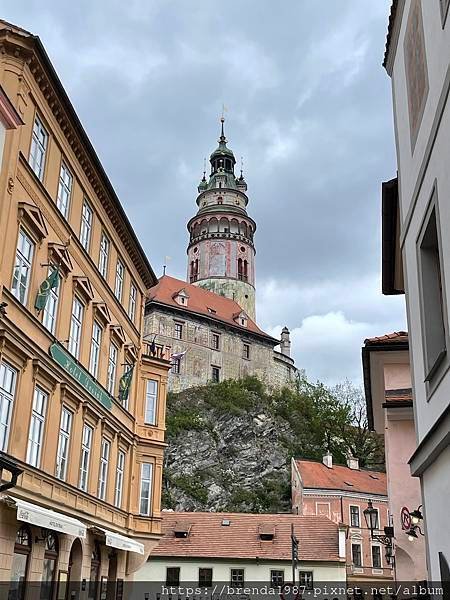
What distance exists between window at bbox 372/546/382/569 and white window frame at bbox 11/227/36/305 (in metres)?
38.4

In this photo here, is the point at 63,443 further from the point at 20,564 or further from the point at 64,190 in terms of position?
the point at 64,190

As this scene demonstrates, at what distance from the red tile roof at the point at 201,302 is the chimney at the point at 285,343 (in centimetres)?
629

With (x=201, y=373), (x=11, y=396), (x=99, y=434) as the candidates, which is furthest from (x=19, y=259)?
(x=201, y=373)

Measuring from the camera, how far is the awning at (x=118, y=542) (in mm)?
18844

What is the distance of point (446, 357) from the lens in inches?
250

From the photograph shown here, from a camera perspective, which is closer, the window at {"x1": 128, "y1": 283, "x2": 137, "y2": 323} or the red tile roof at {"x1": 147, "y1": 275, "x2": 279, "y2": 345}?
the window at {"x1": 128, "y1": 283, "x2": 137, "y2": 323}

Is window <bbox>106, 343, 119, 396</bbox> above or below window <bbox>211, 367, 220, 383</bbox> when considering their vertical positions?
below

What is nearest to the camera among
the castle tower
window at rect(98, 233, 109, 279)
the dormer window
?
window at rect(98, 233, 109, 279)

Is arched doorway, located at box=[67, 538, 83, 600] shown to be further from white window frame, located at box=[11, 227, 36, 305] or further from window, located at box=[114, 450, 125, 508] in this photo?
white window frame, located at box=[11, 227, 36, 305]

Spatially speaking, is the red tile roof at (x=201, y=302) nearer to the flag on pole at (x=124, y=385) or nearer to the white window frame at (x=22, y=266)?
the flag on pole at (x=124, y=385)

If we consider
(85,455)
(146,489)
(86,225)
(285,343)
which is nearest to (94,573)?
(85,455)

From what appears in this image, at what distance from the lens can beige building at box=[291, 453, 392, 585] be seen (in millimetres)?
46094

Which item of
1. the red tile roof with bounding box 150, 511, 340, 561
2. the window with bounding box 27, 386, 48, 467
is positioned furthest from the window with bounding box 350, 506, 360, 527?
the window with bounding box 27, 386, 48, 467

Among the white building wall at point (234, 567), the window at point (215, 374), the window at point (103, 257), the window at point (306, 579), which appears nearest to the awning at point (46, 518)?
the window at point (103, 257)
